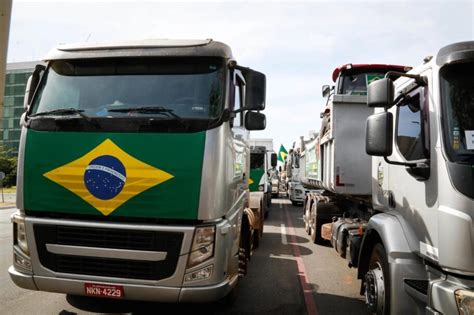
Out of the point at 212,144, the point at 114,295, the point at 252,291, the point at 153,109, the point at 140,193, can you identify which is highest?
the point at 153,109

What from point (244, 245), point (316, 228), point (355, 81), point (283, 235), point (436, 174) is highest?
point (355, 81)

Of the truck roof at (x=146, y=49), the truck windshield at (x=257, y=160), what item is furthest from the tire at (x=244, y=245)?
the truck windshield at (x=257, y=160)

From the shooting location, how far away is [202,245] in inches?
138

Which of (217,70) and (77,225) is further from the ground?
(217,70)

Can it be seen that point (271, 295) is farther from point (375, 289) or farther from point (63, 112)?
point (63, 112)

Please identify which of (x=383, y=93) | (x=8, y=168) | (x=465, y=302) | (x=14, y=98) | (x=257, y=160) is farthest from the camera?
(x=14, y=98)

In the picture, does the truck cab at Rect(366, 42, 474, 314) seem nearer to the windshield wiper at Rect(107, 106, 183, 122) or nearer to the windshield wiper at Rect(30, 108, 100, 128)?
the windshield wiper at Rect(107, 106, 183, 122)

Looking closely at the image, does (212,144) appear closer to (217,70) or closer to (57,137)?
(217,70)

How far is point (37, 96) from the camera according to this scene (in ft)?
13.1

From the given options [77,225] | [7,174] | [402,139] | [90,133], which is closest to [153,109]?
[90,133]

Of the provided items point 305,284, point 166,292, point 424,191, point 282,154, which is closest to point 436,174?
point 424,191

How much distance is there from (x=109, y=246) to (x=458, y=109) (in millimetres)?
3047

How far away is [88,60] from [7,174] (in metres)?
41.1

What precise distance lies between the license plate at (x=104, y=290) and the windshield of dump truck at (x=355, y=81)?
6.00 m
